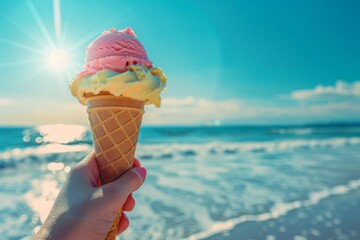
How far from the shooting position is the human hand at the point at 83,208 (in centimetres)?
174

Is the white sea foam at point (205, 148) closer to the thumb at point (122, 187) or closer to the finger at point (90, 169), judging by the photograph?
the finger at point (90, 169)

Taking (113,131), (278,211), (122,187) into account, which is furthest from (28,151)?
(122,187)

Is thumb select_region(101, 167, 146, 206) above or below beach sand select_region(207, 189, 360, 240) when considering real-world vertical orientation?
above

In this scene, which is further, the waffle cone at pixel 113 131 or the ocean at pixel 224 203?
the ocean at pixel 224 203

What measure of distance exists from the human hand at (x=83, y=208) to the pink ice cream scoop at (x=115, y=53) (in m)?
0.75

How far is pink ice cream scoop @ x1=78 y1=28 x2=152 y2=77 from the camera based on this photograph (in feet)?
7.38

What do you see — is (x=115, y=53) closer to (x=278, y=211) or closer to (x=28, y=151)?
(x=278, y=211)

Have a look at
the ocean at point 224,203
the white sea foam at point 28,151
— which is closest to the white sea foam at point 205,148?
the white sea foam at point 28,151

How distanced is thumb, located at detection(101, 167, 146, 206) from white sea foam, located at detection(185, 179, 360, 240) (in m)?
2.24

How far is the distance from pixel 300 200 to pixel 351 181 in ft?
7.65

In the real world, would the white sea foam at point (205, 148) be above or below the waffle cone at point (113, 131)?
below

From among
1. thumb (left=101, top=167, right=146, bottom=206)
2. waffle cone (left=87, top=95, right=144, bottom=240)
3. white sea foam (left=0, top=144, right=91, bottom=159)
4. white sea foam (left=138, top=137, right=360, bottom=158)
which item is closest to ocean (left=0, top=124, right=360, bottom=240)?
waffle cone (left=87, top=95, right=144, bottom=240)

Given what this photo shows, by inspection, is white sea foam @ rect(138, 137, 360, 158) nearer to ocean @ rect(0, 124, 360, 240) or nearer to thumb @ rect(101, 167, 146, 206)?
ocean @ rect(0, 124, 360, 240)

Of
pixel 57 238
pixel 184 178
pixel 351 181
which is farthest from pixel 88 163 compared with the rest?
pixel 351 181
